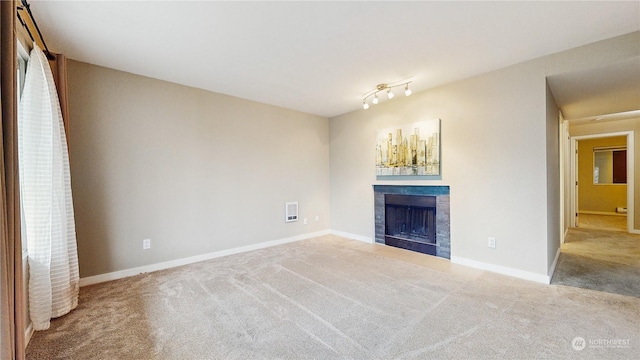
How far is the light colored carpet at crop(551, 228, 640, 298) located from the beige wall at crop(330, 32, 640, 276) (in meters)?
0.29

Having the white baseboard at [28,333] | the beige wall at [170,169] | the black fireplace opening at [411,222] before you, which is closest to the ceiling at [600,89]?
the black fireplace opening at [411,222]

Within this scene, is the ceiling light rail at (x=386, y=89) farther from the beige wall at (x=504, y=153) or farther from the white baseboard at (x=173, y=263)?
the white baseboard at (x=173, y=263)

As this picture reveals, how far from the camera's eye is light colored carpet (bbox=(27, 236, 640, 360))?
67.3 inches

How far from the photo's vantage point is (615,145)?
273 inches

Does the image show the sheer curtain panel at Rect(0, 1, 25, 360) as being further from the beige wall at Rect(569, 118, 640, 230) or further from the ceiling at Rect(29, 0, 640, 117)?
the beige wall at Rect(569, 118, 640, 230)

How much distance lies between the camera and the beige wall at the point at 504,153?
2.72m

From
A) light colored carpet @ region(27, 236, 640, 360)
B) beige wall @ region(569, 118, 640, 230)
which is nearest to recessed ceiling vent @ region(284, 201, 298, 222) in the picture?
light colored carpet @ region(27, 236, 640, 360)

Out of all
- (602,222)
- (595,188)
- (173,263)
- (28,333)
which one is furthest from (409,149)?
(595,188)

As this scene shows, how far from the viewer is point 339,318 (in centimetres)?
209

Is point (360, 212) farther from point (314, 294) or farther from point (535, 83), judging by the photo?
point (535, 83)

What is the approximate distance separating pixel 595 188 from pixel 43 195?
1126 cm

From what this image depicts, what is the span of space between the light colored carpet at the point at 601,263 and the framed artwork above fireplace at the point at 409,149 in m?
1.88

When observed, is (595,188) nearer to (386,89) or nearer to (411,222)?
(411,222)

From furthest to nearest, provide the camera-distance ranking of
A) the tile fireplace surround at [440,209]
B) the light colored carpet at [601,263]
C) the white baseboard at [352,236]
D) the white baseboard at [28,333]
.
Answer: the white baseboard at [352,236], the tile fireplace surround at [440,209], the light colored carpet at [601,263], the white baseboard at [28,333]
